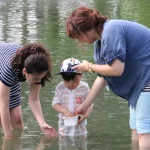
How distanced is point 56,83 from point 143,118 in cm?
414

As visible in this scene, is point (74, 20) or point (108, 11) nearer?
point (74, 20)

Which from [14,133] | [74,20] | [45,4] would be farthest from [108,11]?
[74,20]

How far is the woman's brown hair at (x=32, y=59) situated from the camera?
237 inches

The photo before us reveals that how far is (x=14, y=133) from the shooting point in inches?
283

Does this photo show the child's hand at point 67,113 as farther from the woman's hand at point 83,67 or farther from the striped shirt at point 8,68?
the woman's hand at point 83,67

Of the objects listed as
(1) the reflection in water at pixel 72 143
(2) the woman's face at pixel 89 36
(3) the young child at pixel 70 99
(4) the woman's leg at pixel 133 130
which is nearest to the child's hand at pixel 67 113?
(3) the young child at pixel 70 99

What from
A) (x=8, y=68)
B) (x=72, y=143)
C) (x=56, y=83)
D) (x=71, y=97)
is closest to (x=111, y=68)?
(x=8, y=68)

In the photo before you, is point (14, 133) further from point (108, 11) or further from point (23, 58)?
point (108, 11)

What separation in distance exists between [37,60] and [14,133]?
150 cm

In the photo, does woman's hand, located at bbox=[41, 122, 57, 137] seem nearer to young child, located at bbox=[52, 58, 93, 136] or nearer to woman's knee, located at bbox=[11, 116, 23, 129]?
young child, located at bbox=[52, 58, 93, 136]

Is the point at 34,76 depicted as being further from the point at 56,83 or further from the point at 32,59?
the point at 56,83

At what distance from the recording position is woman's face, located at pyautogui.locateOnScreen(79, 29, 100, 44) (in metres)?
5.58

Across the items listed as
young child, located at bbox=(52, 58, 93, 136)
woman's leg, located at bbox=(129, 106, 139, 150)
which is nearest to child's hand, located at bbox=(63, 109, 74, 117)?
young child, located at bbox=(52, 58, 93, 136)

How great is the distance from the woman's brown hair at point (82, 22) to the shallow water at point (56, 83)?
1.62 meters
